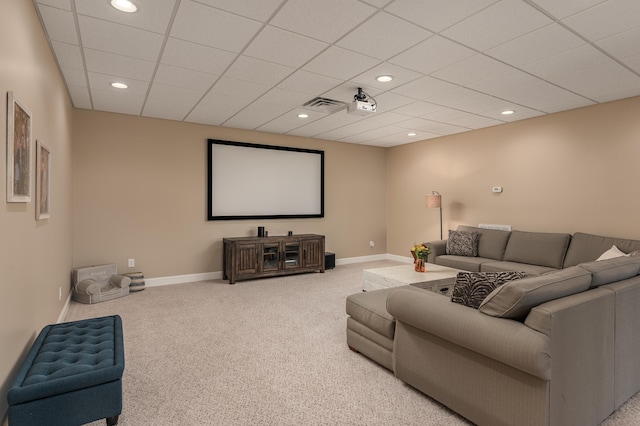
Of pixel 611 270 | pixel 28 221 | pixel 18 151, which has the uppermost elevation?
pixel 18 151

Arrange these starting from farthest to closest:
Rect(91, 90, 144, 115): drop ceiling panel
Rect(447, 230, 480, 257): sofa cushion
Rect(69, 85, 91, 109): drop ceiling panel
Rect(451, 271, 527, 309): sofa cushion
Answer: Rect(447, 230, 480, 257): sofa cushion < Rect(91, 90, 144, 115): drop ceiling panel < Rect(69, 85, 91, 109): drop ceiling panel < Rect(451, 271, 527, 309): sofa cushion

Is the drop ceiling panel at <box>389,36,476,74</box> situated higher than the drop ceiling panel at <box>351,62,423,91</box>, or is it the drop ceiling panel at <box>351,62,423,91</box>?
the drop ceiling panel at <box>351,62,423,91</box>

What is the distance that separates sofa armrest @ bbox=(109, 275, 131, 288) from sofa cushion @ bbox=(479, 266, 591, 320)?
463cm

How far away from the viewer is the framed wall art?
1.85 metres

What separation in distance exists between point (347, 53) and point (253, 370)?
279cm

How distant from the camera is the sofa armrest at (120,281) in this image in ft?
15.6

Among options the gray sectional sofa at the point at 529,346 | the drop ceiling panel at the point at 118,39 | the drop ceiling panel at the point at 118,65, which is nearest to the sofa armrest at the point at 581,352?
the gray sectional sofa at the point at 529,346

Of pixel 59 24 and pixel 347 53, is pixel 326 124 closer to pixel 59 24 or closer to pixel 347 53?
pixel 347 53

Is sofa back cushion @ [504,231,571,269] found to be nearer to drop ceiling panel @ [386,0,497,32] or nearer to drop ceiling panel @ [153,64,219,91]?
drop ceiling panel @ [386,0,497,32]

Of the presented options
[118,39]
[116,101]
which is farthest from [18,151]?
[116,101]

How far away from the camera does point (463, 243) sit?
5605 millimetres

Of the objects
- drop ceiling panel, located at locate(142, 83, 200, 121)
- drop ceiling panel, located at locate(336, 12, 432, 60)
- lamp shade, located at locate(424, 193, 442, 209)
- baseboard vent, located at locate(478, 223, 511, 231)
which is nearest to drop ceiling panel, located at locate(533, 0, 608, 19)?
drop ceiling panel, located at locate(336, 12, 432, 60)

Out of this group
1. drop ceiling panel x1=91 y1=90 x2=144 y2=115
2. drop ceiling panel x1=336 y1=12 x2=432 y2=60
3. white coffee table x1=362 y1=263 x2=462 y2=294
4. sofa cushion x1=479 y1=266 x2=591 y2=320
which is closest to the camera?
sofa cushion x1=479 y1=266 x2=591 y2=320

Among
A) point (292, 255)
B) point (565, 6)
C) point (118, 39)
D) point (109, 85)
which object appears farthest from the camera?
point (292, 255)
